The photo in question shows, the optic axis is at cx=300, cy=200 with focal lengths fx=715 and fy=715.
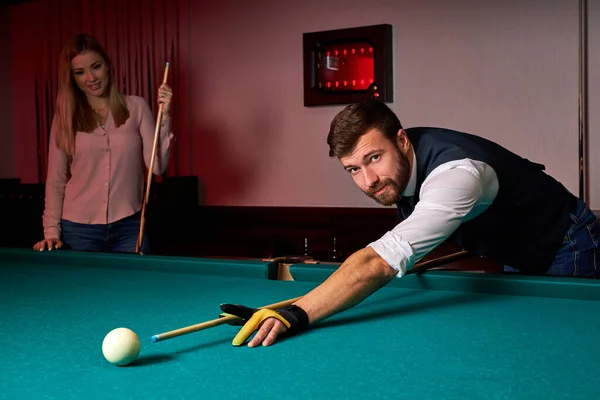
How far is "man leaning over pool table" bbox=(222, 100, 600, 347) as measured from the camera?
4.96 ft

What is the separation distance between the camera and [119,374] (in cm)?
109

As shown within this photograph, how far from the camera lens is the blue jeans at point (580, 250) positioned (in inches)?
78.7

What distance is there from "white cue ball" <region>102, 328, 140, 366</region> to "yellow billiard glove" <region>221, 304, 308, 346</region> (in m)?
0.20

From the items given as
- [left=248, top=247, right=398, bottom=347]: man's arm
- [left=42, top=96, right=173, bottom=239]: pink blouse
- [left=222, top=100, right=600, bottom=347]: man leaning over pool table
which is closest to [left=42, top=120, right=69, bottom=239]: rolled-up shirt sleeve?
[left=42, top=96, right=173, bottom=239]: pink blouse

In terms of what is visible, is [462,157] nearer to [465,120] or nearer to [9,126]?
[465,120]

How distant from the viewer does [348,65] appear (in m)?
3.94

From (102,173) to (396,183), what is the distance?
155cm

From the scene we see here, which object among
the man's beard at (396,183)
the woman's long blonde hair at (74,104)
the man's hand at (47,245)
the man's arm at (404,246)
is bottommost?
the man's hand at (47,245)

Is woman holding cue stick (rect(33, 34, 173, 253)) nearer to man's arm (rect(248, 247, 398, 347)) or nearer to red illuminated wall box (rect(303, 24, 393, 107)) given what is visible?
red illuminated wall box (rect(303, 24, 393, 107))

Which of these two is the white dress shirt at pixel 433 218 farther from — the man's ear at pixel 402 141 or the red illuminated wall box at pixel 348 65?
the red illuminated wall box at pixel 348 65

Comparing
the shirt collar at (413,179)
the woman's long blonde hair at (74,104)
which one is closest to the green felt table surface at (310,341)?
the shirt collar at (413,179)

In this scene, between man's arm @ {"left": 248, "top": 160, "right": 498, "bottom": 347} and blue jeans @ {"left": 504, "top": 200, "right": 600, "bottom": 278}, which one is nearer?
man's arm @ {"left": 248, "top": 160, "right": 498, "bottom": 347}

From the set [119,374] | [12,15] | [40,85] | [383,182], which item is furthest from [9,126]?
[119,374]

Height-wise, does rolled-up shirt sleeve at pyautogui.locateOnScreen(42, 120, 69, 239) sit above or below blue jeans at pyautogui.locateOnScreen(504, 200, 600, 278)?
above
